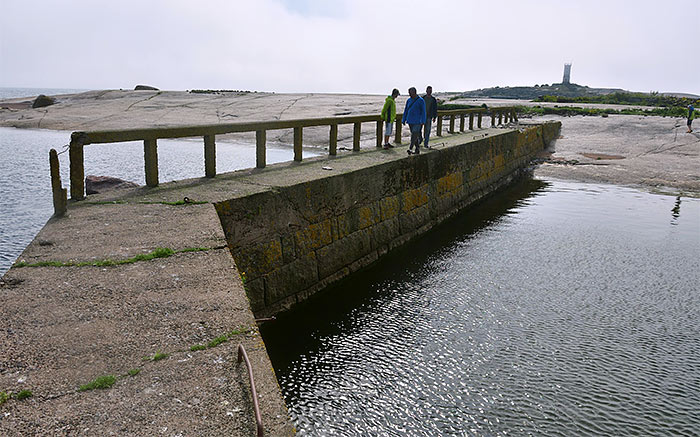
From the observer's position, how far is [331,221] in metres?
8.46

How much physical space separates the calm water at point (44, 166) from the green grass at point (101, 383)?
6625 millimetres

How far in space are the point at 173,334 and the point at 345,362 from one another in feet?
9.52

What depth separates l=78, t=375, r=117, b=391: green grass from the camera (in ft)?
9.14

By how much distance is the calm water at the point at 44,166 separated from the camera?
35.9 ft

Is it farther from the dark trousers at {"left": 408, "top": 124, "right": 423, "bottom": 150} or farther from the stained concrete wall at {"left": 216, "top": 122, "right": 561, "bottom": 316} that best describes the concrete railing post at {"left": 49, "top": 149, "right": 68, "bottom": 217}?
the dark trousers at {"left": 408, "top": 124, "right": 423, "bottom": 150}

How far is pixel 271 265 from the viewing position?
277 inches

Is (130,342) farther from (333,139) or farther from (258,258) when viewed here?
(333,139)

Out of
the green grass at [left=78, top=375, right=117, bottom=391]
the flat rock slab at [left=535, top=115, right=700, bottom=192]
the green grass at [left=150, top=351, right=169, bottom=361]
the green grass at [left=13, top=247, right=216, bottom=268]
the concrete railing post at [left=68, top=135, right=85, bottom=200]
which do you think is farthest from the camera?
the flat rock slab at [left=535, top=115, right=700, bottom=192]

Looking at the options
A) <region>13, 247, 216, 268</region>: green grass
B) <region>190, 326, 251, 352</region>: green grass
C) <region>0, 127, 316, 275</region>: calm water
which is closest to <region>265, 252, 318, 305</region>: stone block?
<region>13, 247, 216, 268</region>: green grass

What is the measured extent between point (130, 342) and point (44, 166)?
60.8ft

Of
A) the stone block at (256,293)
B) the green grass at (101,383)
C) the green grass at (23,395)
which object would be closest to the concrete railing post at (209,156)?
the stone block at (256,293)

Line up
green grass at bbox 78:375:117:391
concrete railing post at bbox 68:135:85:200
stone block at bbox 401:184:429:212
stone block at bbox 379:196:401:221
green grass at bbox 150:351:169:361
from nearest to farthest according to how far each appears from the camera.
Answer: green grass at bbox 78:375:117:391 → green grass at bbox 150:351:169:361 → concrete railing post at bbox 68:135:85:200 → stone block at bbox 379:196:401:221 → stone block at bbox 401:184:429:212

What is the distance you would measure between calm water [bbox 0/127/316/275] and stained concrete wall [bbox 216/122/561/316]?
438cm

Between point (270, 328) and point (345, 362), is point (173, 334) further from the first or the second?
point (270, 328)
